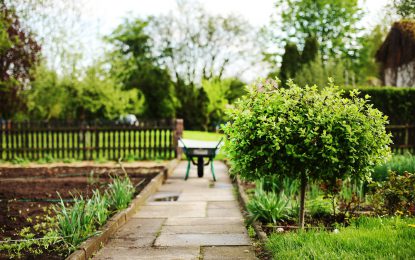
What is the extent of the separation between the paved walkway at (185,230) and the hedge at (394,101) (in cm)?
849

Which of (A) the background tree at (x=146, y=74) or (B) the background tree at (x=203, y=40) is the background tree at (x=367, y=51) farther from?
(A) the background tree at (x=146, y=74)

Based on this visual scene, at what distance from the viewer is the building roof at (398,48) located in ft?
77.8

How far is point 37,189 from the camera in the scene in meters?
8.23

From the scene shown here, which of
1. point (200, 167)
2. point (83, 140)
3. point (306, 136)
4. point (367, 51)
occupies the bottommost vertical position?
point (200, 167)

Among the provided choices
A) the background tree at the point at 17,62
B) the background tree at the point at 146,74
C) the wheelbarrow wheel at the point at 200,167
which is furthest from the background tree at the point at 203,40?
the wheelbarrow wheel at the point at 200,167

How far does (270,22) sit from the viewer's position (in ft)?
130

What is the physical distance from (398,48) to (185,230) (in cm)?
2345

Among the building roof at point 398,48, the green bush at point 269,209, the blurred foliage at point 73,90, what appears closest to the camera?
the green bush at point 269,209

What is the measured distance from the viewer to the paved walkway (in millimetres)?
4664

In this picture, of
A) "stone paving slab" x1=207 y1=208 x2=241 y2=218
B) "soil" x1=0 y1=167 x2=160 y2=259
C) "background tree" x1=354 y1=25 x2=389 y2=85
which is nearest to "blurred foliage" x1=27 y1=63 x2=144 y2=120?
"soil" x1=0 y1=167 x2=160 y2=259

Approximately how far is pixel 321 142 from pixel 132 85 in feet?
132

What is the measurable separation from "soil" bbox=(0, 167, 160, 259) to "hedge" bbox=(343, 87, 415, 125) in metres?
7.96

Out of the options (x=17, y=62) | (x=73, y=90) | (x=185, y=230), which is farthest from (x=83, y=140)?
(x=185, y=230)

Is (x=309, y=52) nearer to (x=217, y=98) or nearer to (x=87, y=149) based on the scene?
(x=217, y=98)
